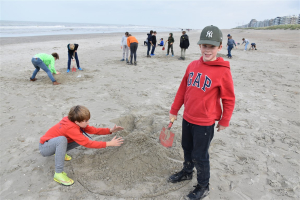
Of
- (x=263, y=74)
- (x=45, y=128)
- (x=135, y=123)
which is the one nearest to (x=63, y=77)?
(x=45, y=128)

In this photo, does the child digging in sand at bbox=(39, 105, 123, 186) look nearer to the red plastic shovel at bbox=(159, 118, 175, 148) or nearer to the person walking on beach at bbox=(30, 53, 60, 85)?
the red plastic shovel at bbox=(159, 118, 175, 148)

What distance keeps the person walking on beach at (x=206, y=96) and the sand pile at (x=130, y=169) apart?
0.53 metres

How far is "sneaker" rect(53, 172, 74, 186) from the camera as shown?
7.24ft

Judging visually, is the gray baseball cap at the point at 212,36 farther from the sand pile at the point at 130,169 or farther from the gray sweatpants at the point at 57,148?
the gray sweatpants at the point at 57,148

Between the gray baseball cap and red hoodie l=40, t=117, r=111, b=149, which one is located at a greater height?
the gray baseball cap

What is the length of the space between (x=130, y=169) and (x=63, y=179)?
81 centimetres

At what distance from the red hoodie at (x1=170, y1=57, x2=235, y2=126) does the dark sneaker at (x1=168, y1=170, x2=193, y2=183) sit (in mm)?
814

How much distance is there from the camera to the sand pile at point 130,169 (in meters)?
2.21

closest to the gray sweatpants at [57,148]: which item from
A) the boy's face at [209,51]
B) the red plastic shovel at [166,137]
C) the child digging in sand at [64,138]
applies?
the child digging in sand at [64,138]

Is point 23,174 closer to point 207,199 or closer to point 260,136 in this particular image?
point 207,199

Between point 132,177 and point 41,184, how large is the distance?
43.6 inches

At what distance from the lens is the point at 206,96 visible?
177cm

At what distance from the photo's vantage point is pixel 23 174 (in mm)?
2398

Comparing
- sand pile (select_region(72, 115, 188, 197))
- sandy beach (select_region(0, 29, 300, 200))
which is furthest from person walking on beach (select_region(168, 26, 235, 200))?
sandy beach (select_region(0, 29, 300, 200))
